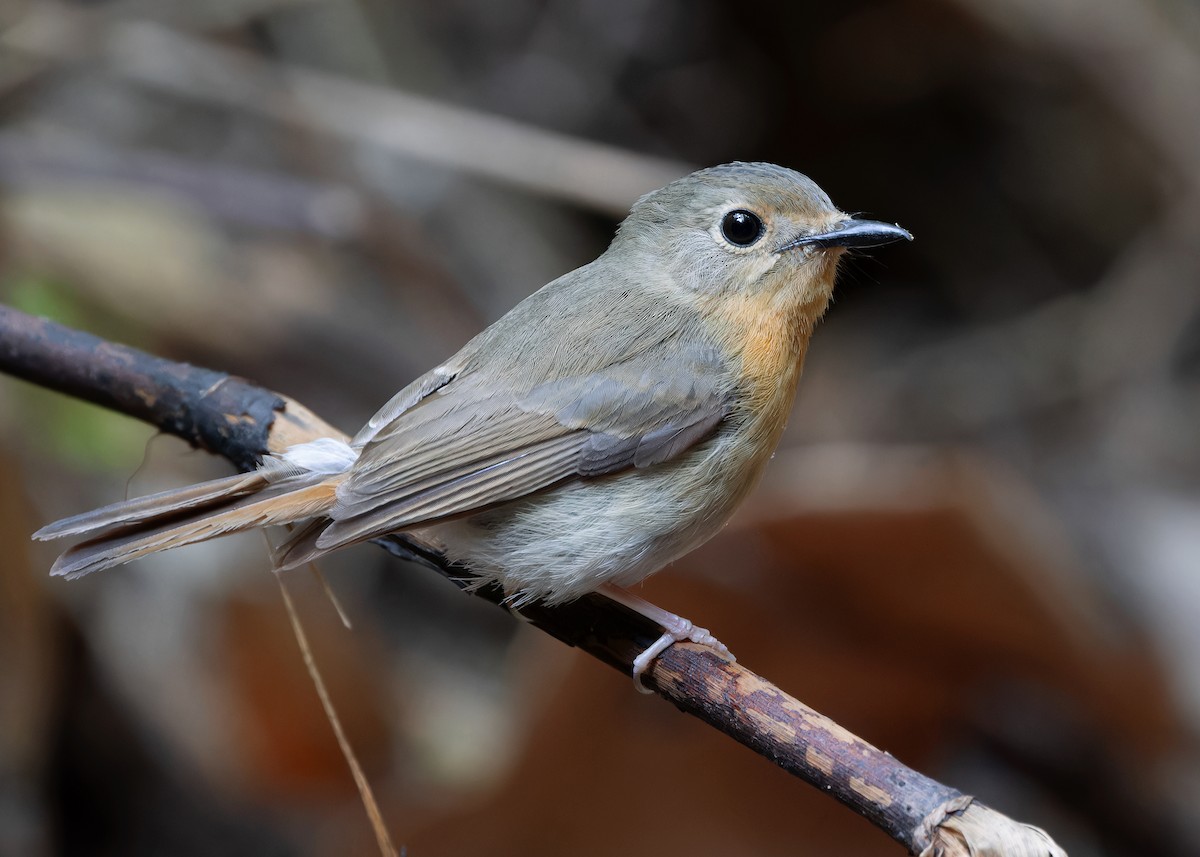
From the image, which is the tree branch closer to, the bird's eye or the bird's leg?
the bird's leg

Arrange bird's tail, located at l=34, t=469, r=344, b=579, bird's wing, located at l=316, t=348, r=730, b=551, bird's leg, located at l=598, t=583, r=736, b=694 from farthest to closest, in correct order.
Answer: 1. bird's wing, located at l=316, t=348, r=730, b=551
2. bird's leg, located at l=598, t=583, r=736, b=694
3. bird's tail, located at l=34, t=469, r=344, b=579

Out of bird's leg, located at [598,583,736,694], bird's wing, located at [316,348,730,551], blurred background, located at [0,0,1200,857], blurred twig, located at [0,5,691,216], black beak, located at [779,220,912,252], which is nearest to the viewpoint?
bird's leg, located at [598,583,736,694]

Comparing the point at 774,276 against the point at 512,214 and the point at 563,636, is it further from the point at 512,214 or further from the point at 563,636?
the point at 512,214

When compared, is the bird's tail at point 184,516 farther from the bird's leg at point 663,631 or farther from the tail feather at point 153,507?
the bird's leg at point 663,631

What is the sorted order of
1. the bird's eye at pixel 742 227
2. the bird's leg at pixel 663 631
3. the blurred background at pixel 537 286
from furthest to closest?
the blurred background at pixel 537 286 < the bird's eye at pixel 742 227 < the bird's leg at pixel 663 631

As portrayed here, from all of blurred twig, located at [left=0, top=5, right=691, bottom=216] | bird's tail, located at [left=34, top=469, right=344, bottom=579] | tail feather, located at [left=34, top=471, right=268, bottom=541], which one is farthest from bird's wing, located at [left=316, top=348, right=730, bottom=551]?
blurred twig, located at [left=0, top=5, right=691, bottom=216]

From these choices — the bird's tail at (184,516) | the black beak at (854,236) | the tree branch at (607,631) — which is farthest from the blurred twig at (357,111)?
the bird's tail at (184,516)

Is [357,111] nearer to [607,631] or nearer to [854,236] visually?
[854,236]

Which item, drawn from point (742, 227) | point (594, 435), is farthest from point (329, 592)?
point (742, 227)
